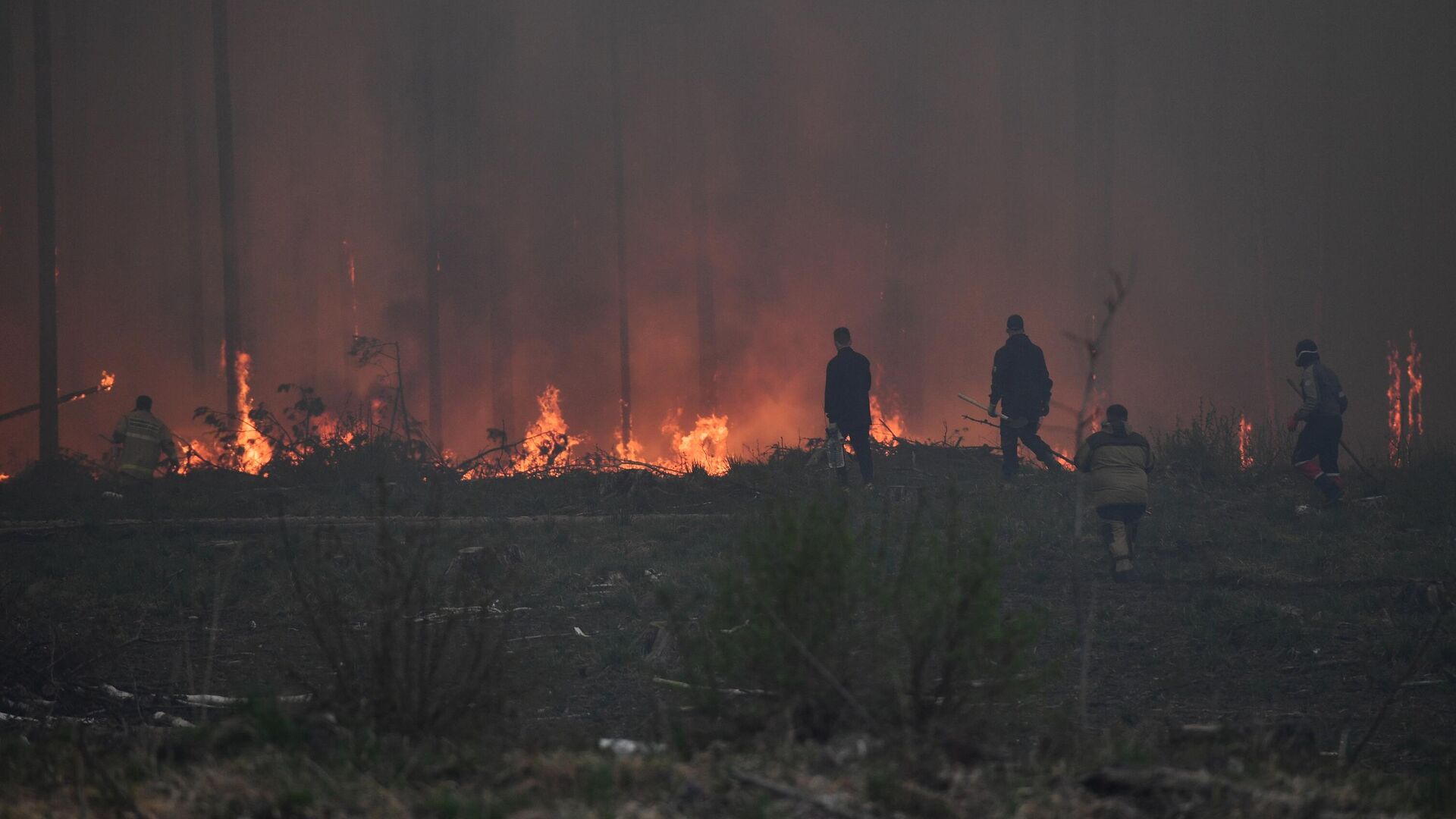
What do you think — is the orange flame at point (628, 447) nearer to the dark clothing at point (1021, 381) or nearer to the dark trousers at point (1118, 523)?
the dark clothing at point (1021, 381)

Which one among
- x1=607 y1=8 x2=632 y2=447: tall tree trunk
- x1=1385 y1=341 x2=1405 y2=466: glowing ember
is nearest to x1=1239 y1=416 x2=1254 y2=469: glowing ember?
x1=607 y1=8 x2=632 y2=447: tall tree trunk

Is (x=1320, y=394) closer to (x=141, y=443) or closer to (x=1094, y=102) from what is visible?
(x=141, y=443)

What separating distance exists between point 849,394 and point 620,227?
2083 centimetres

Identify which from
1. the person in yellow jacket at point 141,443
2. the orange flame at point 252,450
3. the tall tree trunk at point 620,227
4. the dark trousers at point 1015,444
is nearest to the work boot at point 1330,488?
the dark trousers at point 1015,444

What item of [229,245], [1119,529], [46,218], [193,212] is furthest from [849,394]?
[193,212]

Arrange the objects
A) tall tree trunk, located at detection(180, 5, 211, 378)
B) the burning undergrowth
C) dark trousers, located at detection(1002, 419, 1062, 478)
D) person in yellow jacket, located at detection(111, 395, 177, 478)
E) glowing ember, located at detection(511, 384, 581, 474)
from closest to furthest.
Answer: dark trousers, located at detection(1002, 419, 1062, 478) < person in yellow jacket, located at detection(111, 395, 177, 478) < the burning undergrowth < glowing ember, located at detection(511, 384, 581, 474) < tall tree trunk, located at detection(180, 5, 211, 378)

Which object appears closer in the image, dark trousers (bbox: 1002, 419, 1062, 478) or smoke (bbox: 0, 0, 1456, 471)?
dark trousers (bbox: 1002, 419, 1062, 478)

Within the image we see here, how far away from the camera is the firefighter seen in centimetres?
1230

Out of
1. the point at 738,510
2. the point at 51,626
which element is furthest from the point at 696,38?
the point at 51,626

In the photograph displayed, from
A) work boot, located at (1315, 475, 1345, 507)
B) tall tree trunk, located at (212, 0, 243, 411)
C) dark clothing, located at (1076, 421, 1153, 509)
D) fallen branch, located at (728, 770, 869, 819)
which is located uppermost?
tall tree trunk, located at (212, 0, 243, 411)

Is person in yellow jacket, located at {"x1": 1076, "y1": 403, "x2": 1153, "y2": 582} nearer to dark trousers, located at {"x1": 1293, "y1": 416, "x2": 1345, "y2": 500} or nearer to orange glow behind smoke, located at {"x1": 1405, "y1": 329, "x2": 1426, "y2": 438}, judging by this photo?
dark trousers, located at {"x1": 1293, "y1": 416, "x2": 1345, "y2": 500}

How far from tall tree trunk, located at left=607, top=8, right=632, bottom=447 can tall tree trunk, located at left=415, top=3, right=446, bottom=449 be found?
16.2 feet

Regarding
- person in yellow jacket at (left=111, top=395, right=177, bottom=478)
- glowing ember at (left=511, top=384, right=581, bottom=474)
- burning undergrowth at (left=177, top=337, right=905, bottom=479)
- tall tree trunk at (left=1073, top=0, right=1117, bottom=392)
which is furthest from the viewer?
tall tree trunk at (left=1073, top=0, right=1117, bottom=392)

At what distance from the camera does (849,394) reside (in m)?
13.6
